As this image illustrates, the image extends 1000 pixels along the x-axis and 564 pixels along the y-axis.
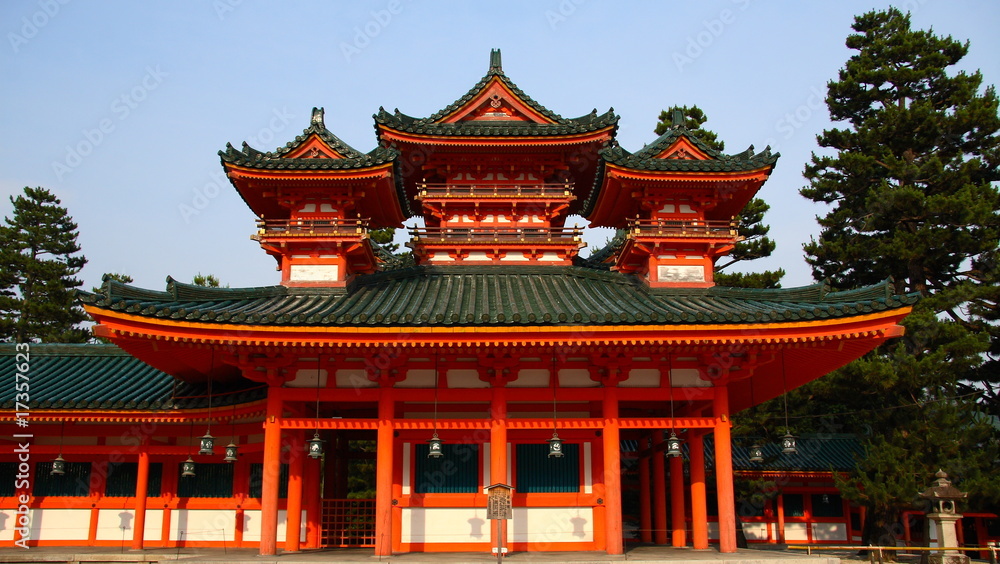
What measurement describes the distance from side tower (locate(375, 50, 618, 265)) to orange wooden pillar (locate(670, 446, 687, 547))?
6207 millimetres

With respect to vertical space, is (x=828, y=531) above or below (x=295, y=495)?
below

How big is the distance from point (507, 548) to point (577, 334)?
5.18 m

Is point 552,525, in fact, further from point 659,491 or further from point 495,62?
point 495,62

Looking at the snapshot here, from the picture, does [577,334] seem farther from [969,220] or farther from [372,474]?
[372,474]

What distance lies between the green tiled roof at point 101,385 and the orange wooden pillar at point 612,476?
7819mm

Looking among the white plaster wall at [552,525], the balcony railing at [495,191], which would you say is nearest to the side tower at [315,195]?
the balcony railing at [495,191]

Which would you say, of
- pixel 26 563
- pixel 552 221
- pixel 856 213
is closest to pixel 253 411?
pixel 26 563

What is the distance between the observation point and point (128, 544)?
18953 millimetres

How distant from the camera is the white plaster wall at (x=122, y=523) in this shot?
18.9 meters

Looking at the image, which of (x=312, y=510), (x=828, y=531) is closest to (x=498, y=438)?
(x=312, y=510)

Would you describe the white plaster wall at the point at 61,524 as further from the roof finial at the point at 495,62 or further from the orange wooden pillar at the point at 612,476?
the roof finial at the point at 495,62

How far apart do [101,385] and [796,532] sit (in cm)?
2928

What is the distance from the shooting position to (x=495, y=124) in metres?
20.9

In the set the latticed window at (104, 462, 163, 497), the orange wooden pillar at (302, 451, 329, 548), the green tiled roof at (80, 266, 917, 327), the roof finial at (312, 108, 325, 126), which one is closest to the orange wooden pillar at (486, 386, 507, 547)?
the green tiled roof at (80, 266, 917, 327)
